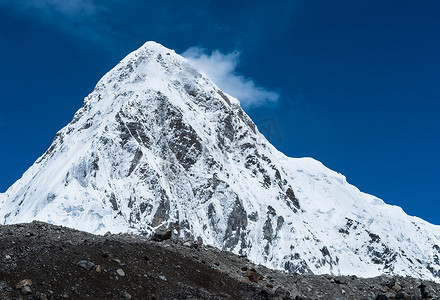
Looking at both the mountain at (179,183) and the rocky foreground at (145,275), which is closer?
the rocky foreground at (145,275)

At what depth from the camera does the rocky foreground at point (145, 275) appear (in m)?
18.8

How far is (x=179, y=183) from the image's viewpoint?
156m

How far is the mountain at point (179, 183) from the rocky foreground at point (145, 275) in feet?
315

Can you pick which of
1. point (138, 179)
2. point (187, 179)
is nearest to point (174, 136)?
point (187, 179)

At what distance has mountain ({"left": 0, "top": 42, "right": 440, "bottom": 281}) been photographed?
13338 cm

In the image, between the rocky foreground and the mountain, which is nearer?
the rocky foreground

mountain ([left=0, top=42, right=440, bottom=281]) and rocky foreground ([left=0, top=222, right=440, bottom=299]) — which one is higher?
mountain ([left=0, top=42, right=440, bottom=281])

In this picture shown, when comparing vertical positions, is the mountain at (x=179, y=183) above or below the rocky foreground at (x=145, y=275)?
above

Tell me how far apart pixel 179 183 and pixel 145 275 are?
136 m

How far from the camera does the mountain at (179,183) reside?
438 feet

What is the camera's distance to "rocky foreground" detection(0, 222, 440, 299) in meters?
18.8

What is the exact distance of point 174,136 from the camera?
6609 inches

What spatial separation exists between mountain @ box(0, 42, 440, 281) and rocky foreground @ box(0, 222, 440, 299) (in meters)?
96.0

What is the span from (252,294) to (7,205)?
139m
